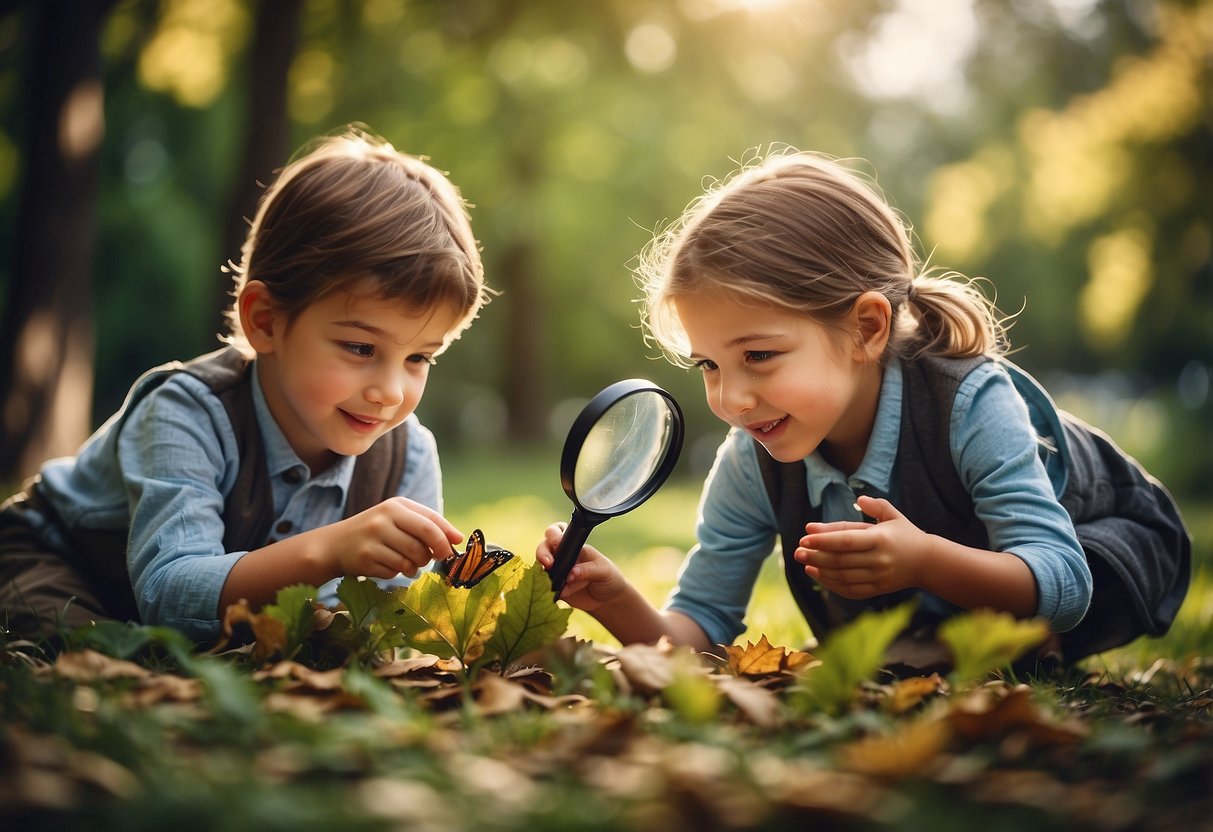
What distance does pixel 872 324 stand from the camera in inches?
116

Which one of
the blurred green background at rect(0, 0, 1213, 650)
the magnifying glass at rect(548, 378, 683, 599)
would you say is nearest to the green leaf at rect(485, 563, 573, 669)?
the magnifying glass at rect(548, 378, 683, 599)

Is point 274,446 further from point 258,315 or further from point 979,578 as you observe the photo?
point 979,578

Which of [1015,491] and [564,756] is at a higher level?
[1015,491]

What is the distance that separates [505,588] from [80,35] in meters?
6.70

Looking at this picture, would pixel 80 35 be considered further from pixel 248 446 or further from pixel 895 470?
pixel 895 470

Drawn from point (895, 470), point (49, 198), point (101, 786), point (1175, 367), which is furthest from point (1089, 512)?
point (1175, 367)

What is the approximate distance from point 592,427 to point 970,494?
1.19 meters

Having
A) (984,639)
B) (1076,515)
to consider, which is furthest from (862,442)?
(984,639)

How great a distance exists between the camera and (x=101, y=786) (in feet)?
4.40

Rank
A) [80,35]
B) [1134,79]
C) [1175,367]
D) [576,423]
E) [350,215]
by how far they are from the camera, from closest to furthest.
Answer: [576,423] → [350,215] → [80,35] → [1134,79] → [1175,367]

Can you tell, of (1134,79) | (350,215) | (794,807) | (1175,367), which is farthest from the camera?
(1175,367)

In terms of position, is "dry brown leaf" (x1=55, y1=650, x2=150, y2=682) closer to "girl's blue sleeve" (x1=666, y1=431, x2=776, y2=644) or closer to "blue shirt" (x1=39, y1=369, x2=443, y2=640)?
"blue shirt" (x1=39, y1=369, x2=443, y2=640)

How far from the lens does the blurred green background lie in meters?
8.84

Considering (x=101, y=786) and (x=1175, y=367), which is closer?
(x=101, y=786)
